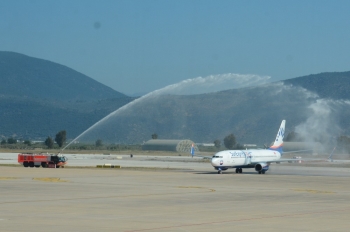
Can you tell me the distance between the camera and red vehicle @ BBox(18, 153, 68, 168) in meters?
91.2

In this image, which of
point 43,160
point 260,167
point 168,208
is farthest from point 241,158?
point 168,208

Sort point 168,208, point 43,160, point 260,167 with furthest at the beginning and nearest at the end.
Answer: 1. point 43,160
2. point 260,167
3. point 168,208

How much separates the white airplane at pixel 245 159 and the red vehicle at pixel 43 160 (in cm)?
2330

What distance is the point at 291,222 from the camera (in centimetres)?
3034

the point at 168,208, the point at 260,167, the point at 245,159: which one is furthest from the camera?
the point at 260,167

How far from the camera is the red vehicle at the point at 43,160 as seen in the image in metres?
91.2

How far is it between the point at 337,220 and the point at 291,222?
8.64ft

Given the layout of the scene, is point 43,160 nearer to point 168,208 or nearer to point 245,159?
point 245,159

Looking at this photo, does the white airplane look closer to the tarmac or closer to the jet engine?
the jet engine

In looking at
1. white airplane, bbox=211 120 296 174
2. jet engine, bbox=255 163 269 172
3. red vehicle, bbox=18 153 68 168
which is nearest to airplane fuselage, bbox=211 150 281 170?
white airplane, bbox=211 120 296 174

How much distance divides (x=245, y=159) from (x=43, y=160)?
28.5 metres

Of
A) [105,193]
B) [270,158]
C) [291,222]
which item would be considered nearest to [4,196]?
[105,193]

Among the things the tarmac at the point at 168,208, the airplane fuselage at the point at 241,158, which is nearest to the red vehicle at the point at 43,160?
the airplane fuselage at the point at 241,158

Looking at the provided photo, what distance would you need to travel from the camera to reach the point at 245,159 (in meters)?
83.4
